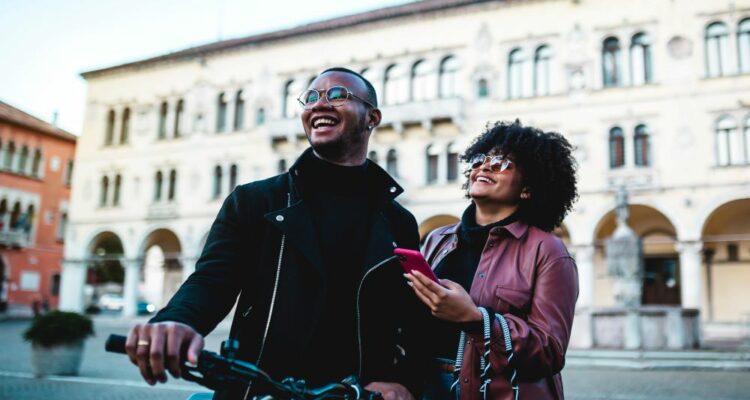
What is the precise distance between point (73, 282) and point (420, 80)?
18925mm

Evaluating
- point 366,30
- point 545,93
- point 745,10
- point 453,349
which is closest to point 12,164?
point 366,30

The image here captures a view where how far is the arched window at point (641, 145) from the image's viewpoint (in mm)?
21734

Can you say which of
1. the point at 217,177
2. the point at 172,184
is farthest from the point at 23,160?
the point at 217,177

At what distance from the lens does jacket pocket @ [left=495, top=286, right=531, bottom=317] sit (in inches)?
91.9

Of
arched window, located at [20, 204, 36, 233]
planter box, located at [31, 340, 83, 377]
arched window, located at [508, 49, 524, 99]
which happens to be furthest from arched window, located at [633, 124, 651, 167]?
arched window, located at [20, 204, 36, 233]

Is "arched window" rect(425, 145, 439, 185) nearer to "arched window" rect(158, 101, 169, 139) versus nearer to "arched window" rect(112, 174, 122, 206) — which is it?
"arched window" rect(158, 101, 169, 139)

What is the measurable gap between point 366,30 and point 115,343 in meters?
25.9

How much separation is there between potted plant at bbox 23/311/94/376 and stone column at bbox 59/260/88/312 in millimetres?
22060

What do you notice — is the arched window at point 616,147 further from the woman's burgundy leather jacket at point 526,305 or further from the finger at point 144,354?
Result: the finger at point 144,354

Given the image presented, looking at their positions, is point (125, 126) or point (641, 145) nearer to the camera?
point (641, 145)

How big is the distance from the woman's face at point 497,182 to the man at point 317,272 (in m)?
0.52

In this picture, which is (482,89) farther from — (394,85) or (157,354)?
(157,354)

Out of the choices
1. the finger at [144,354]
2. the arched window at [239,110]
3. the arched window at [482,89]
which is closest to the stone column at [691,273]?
the arched window at [482,89]

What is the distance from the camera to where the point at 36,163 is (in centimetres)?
3944
